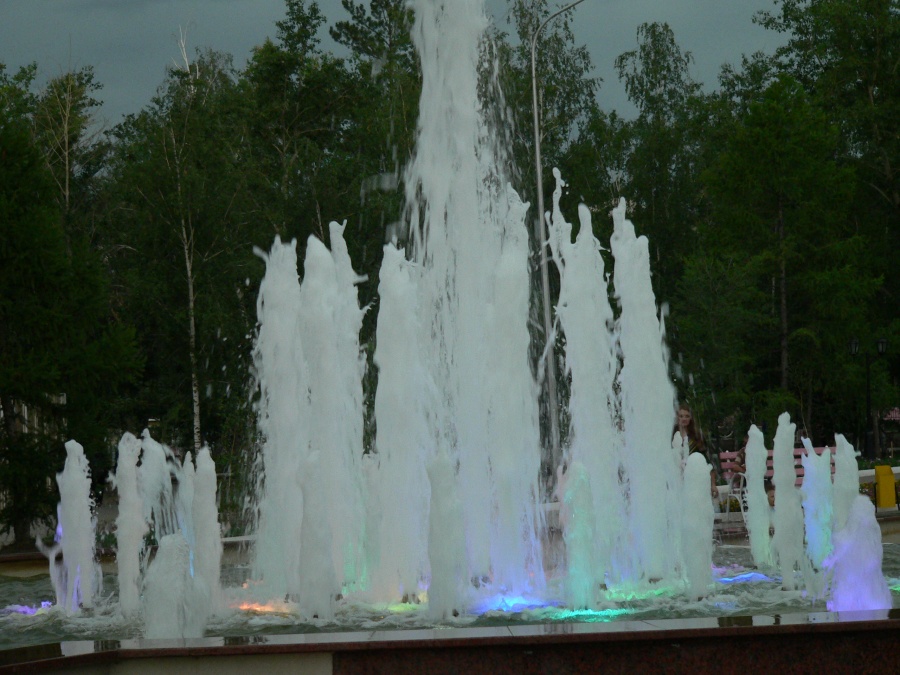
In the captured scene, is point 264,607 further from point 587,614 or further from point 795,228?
point 795,228

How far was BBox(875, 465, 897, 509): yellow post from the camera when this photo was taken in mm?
17906

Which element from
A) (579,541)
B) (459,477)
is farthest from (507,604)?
(459,477)

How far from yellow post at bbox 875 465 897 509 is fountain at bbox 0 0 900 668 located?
4979 mm

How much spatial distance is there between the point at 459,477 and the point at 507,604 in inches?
82.0

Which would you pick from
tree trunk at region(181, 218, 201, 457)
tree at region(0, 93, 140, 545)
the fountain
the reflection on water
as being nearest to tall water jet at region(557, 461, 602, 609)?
the fountain

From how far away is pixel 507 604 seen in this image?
9672 mm

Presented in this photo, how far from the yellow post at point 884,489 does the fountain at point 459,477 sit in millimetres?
4979

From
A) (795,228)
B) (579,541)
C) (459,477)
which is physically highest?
(795,228)

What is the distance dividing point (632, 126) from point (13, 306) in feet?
94.9

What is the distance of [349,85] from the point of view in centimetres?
4078

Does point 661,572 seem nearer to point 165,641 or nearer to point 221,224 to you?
point 165,641

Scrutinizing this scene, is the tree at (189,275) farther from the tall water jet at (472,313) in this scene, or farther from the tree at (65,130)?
the tall water jet at (472,313)

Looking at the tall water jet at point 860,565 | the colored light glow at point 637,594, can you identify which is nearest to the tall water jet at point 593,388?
the colored light glow at point 637,594

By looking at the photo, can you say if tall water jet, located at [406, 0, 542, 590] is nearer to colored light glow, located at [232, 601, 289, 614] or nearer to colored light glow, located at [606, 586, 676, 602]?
colored light glow, located at [606, 586, 676, 602]
